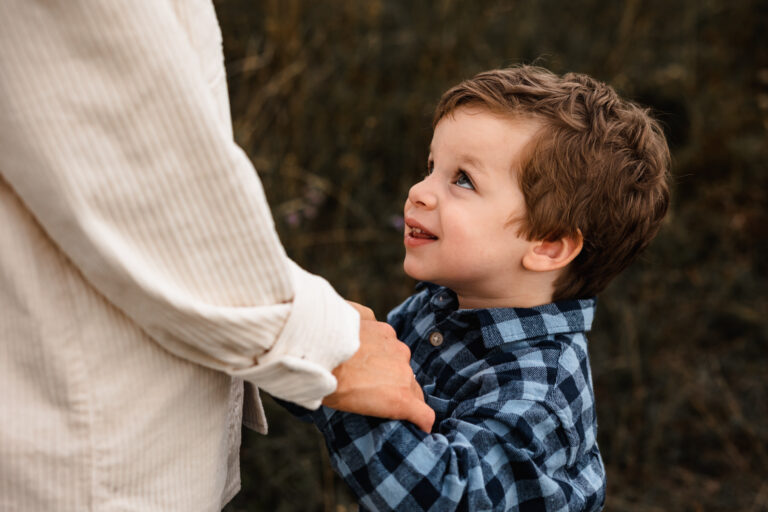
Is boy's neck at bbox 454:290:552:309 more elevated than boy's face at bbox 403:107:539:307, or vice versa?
boy's face at bbox 403:107:539:307

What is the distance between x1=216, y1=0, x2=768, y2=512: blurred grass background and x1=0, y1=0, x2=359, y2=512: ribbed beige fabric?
1.62 m

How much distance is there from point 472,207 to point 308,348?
0.53 m

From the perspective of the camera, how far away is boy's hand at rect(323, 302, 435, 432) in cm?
116

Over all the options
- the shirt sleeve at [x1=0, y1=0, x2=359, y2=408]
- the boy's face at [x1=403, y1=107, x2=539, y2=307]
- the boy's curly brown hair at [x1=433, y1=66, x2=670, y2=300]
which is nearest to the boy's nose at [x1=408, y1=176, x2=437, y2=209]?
the boy's face at [x1=403, y1=107, x2=539, y2=307]

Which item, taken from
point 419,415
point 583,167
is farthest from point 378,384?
point 583,167

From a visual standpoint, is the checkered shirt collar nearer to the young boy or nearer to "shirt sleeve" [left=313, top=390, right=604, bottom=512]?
the young boy

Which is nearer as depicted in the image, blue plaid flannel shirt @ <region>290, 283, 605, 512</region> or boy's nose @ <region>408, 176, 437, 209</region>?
blue plaid flannel shirt @ <region>290, 283, 605, 512</region>

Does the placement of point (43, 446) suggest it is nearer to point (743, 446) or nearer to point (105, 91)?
point (105, 91)

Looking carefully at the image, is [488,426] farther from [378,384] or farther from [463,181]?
[463,181]

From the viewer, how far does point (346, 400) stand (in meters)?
1.16

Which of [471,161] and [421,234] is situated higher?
[471,161]

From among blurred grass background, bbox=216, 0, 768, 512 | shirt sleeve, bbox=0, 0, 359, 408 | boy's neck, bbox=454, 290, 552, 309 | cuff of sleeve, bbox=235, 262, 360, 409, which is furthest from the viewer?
blurred grass background, bbox=216, 0, 768, 512

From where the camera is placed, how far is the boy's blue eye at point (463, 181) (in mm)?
1498

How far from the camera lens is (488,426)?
4.23ft
